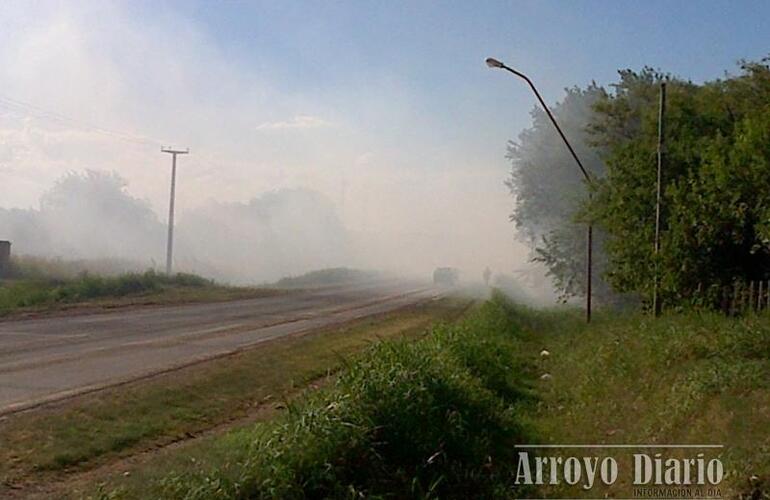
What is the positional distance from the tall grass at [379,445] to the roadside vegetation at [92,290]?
22958 millimetres

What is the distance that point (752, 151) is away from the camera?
55.3ft

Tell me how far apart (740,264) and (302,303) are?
80.1 ft

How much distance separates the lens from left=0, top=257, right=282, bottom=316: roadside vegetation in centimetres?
3391

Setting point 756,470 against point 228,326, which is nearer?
point 756,470

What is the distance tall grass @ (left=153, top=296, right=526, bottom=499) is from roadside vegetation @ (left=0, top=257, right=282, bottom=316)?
22958 millimetres

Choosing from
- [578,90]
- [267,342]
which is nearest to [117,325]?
[267,342]

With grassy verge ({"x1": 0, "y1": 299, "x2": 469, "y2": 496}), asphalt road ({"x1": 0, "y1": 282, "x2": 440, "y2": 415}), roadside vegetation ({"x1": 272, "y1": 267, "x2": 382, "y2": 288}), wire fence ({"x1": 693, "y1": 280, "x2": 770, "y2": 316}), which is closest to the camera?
grassy verge ({"x1": 0, "y1": 299, "x2": 469, "y2": 496})

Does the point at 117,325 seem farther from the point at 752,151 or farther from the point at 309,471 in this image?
the point at 309,471

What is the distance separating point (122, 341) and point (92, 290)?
19.3 metres

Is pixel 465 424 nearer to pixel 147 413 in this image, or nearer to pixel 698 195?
pixel 147 413

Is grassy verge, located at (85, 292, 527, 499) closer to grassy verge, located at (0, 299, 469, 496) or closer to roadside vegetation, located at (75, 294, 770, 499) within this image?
roadside vegetation, located at (75, 294, 770, 499)

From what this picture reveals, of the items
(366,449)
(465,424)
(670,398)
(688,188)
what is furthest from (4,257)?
(366,449)

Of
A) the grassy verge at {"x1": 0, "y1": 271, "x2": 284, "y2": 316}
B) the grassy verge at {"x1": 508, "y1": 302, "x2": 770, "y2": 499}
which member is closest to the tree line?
the grassy verge at {"x1": 508, "y1": 302, "x2": 770, "y2": 499}

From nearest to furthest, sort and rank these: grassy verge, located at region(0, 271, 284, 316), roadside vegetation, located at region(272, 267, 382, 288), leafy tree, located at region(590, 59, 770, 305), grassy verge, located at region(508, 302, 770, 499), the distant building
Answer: grassy verge, located at region(508, 302, 770, 499) → leafy tree, located at region(590, 59, 770, 305) → grassy verge, located at region(0, 271, 284, 316) → the distant building → roadside vegetation, located at region(272, 267, 382, 288)
